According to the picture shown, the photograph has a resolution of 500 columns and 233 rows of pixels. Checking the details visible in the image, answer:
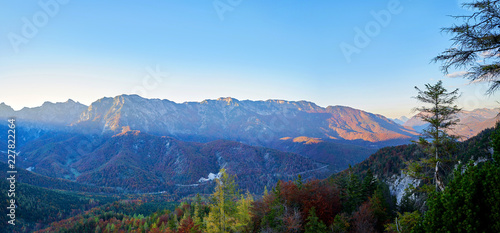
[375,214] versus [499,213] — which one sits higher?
[499,213]

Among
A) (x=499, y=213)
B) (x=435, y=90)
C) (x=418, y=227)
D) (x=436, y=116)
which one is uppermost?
(x=435, y=90)

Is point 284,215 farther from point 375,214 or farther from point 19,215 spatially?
point 19,215

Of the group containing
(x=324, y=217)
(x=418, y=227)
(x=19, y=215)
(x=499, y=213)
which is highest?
(x=499, y=213)

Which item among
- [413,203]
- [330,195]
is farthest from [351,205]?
[413,203]

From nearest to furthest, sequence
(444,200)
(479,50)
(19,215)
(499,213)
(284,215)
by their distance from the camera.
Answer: (499,213) → (444,200) → (479,50) → (284,215) → (19,215)

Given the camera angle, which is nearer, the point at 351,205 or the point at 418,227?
the point at 418,227

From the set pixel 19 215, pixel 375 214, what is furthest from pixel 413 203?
pixel 19 215

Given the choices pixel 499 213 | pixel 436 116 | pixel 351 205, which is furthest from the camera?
pixel 351 205

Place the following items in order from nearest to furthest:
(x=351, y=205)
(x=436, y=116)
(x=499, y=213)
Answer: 1. (x=499, y=213)
2. (x=436, y=116)
3. (x=351, y=205)

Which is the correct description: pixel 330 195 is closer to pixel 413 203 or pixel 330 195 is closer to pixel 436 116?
pixel 413 203
